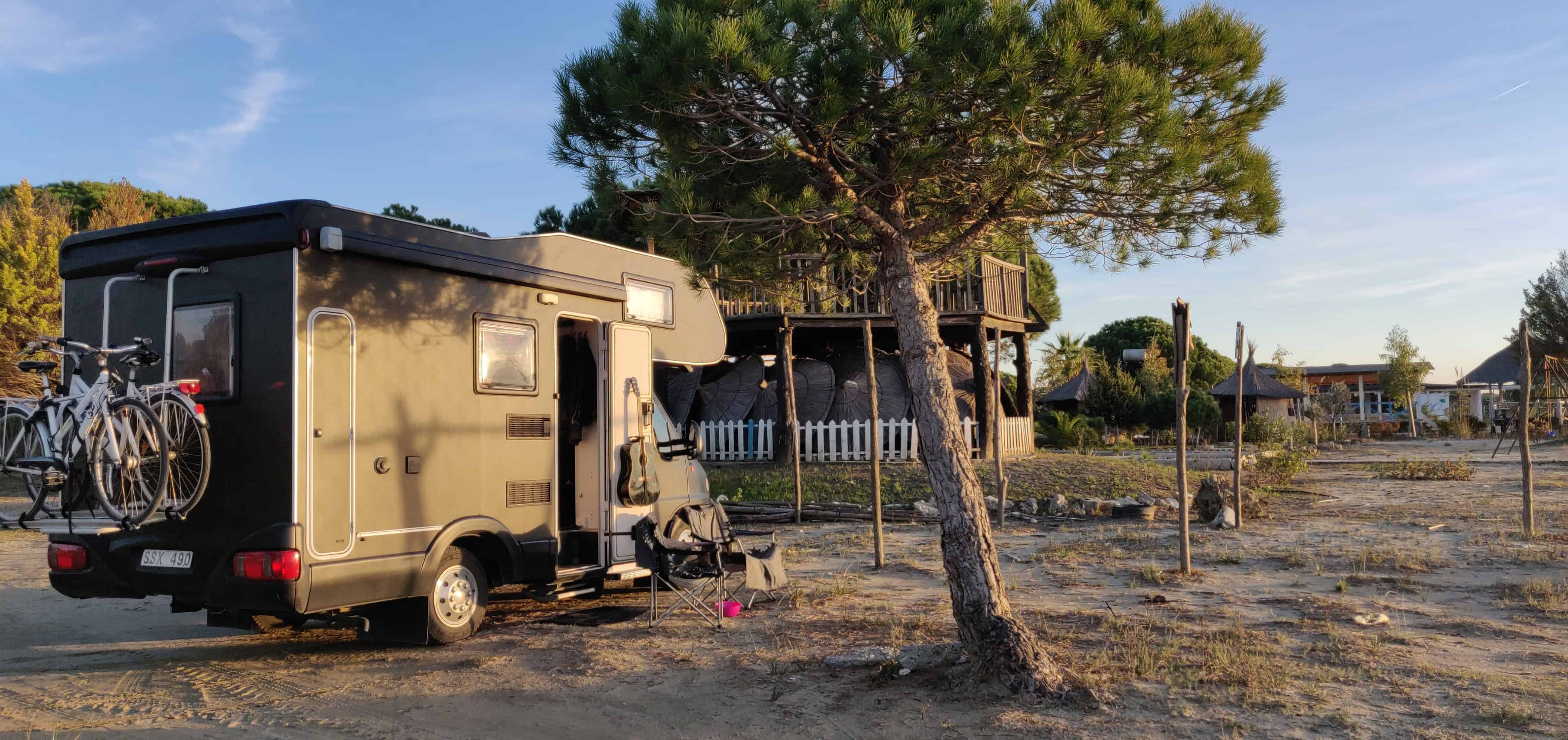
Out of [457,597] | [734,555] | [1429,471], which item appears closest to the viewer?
[457,597]

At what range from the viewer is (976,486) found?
231 inches

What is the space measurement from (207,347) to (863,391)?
45.9ft

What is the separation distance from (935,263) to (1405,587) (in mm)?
5210

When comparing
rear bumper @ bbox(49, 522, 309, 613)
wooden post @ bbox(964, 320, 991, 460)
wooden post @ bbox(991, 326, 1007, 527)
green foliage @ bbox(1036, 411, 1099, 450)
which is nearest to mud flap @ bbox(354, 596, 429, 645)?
rear bumper @ bbox(49, 522, 309, 613)

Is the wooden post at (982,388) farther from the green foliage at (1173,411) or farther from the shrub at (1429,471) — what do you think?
the green foliage at (1173,411)

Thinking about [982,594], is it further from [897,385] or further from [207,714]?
[897,385]

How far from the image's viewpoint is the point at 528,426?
7516mm

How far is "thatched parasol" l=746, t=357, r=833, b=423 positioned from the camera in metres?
19.4

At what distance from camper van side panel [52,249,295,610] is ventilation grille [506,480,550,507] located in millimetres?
1796

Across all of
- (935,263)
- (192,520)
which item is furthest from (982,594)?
(192,520)

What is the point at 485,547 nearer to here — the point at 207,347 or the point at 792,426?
the point at 207,347

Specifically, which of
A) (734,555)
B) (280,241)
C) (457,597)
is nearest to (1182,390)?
(734,555)

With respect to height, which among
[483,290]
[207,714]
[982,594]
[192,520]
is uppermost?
[483,290]

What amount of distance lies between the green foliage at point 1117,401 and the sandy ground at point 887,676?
72.9 ft
